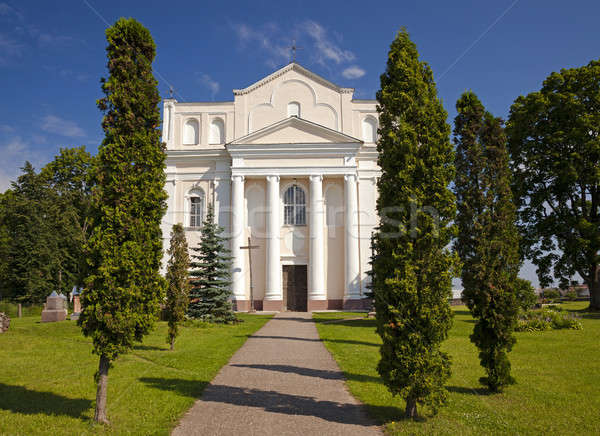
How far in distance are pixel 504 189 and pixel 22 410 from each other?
30.7 feet

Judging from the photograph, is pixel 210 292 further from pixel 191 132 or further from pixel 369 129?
pixel 369 129

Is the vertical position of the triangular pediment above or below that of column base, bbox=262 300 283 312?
above

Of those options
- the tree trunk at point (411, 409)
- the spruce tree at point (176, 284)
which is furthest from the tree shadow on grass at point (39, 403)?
the spruce tree at point (176, 284)

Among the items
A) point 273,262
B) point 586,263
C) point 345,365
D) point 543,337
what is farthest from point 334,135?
point 345,365

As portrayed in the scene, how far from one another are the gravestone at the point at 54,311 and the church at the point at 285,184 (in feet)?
31.9

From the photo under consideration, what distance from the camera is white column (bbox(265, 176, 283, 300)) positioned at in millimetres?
29094

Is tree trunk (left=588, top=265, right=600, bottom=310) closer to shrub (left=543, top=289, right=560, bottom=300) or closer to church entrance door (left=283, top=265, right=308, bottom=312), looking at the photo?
church entrance door (left=283, top=265, right=308, bottom=312)

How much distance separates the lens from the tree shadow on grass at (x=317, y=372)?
8.90 meters

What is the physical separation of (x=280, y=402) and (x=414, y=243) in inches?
139

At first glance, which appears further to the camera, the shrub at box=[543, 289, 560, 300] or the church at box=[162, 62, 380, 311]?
the shrub at box=[543, 289, 560, 300]

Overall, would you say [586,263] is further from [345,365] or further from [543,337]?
[345,365]

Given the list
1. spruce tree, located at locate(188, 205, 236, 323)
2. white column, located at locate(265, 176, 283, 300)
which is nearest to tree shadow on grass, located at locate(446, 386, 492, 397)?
spruce tree, located at locate(188, 205, 236, 323)

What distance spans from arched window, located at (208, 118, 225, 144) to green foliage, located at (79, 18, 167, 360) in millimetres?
25864

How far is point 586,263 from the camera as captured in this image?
23.0 m
